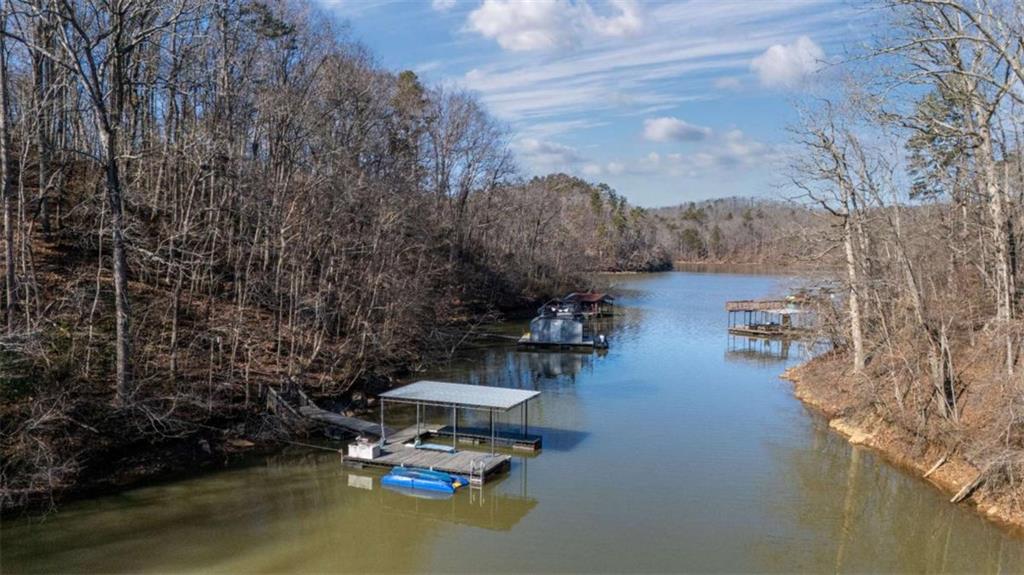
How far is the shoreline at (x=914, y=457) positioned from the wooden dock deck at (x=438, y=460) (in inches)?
416

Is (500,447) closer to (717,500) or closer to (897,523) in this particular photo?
(717,500)

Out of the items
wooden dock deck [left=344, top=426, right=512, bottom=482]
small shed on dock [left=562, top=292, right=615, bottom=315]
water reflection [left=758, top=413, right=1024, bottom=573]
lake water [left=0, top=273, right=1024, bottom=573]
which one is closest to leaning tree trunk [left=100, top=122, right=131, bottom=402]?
lake water [left=0, top=273, right=1024, bottom=573]

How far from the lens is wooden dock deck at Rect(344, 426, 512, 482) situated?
1731 centimetres

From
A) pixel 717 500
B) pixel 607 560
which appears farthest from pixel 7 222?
pixel 717 500

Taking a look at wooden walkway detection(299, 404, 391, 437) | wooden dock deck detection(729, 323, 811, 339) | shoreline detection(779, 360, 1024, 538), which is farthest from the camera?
wooden dock deck detection(729, 323, 811, 339)

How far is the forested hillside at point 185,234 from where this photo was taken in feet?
54.1

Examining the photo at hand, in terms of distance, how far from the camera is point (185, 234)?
19.7m

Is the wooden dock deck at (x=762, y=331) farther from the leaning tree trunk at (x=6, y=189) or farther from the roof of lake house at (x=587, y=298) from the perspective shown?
the leaning tree trunk at (x=6, y=189)

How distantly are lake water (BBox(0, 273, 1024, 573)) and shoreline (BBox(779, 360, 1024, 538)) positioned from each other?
36 centimetres

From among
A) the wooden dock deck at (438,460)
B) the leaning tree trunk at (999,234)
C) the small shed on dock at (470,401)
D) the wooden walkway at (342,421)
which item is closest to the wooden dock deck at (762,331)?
the leaning tree trunk at (999,234)

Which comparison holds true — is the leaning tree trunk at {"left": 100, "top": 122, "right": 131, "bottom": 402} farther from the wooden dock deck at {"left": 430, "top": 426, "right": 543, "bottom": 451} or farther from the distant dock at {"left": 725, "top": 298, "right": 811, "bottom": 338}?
the distant dock at {"left": 725, "top": 298, "right": 811, "bottom": 338}

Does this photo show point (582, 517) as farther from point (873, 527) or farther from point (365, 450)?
point (873, 527)

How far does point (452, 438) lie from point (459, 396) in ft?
6.80

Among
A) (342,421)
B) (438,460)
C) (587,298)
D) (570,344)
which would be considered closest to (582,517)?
(438,460)
